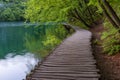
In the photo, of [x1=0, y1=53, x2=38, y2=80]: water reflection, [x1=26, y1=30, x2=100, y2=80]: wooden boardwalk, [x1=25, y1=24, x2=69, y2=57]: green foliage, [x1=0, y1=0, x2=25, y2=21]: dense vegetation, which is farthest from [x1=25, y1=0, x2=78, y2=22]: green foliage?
[x1=0, y1=0, x2=25, y2=21]: dense vegetation

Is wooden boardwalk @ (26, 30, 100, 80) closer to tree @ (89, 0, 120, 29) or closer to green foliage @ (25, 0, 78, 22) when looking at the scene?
tree @ (89, 0, 120, 29)

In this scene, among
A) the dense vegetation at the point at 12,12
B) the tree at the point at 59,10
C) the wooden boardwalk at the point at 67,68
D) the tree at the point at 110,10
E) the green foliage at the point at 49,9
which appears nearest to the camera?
the wooden boardwalk at the point at 67,68

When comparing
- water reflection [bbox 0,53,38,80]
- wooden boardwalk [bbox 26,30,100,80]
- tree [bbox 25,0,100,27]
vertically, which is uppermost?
tree [bbox 25,0,100,27]

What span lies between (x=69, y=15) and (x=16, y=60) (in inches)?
465

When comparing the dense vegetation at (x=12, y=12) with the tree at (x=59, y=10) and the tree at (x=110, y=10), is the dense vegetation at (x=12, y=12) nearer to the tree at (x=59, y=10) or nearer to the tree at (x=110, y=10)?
the tree at (x=59, y=10)

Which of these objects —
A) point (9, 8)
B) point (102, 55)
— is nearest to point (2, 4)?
point (9, 8)

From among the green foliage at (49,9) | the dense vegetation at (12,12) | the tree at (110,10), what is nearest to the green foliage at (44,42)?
the green foliage at (49,9)

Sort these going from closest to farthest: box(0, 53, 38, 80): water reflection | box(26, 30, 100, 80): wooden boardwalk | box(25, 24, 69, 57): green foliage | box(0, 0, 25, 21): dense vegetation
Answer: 1. box(26, 30, 100, 80): wooden boardwalk
2. box(0, 53, 38, 80): water reflection
3. box(25, 24, 69, 57): green foliage
4. box(0, 0, 25, 21): dense vegetation

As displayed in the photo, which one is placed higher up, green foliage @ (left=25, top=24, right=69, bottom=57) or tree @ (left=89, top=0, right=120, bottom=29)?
tree @ (left=89, top=0, right=120, bottom=29)

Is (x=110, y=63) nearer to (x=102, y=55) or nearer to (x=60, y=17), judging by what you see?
(x=102, y=55)

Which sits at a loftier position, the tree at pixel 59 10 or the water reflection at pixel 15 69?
the tree at pixel 59 10

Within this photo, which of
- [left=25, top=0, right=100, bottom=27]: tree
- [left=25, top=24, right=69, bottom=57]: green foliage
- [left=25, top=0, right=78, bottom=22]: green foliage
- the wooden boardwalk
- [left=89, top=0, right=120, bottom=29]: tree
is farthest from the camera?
[left=25, top=0, right=100, bottom=27]: tree

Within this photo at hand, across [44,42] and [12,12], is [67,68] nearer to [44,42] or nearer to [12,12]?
[44,42]

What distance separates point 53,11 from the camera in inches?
1071
